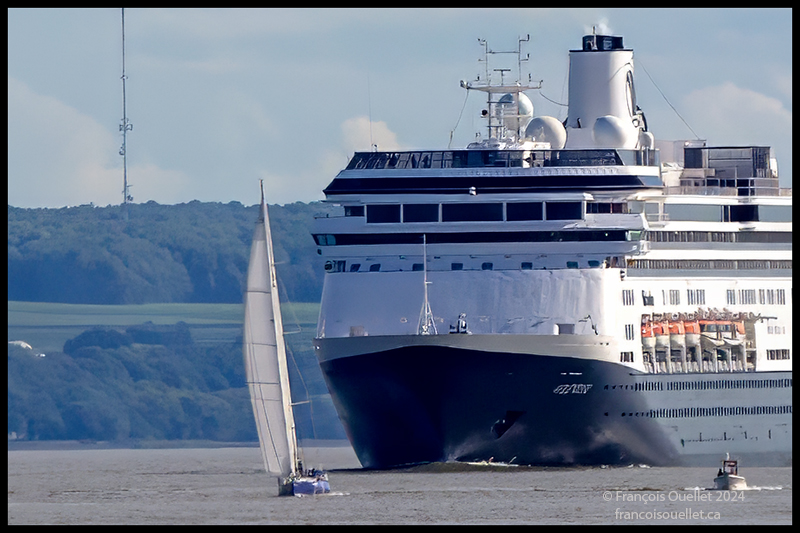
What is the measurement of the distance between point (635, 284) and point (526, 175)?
5.40 m

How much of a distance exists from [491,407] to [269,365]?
278 inches

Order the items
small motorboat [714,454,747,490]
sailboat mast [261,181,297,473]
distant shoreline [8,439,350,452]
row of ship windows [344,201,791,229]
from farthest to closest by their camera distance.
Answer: distant shoreline [8,439,350,452] → row of ship windows [344,201,791,229] → sailboat mast [261,181,297,473] → small motorboat [714,454,747,490]

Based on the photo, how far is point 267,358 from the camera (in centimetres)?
8875

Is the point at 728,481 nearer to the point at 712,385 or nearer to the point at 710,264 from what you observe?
the point at 712,385

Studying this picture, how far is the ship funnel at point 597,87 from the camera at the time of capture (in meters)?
104

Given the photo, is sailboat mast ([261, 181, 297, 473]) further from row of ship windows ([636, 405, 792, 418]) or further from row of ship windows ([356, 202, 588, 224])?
row of ship windows ([636, 405, 792, 418])

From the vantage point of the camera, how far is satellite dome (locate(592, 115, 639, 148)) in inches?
3880

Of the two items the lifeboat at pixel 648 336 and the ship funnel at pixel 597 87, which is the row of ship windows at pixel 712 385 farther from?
the ship funnel at pixel 597 87

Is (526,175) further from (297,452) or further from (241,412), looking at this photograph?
(241,412)

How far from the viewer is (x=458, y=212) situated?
93.1 meters

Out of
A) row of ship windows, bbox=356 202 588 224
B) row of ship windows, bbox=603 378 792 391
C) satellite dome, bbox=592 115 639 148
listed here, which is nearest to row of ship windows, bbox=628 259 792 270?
row of ship windows, bbox=356 202 588 224

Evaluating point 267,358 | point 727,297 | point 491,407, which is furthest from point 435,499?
point 727,297

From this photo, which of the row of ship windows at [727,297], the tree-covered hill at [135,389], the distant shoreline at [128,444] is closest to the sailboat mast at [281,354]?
the row of ship windows at [727,297]

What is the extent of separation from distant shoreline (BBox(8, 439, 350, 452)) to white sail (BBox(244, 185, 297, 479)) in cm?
6696
